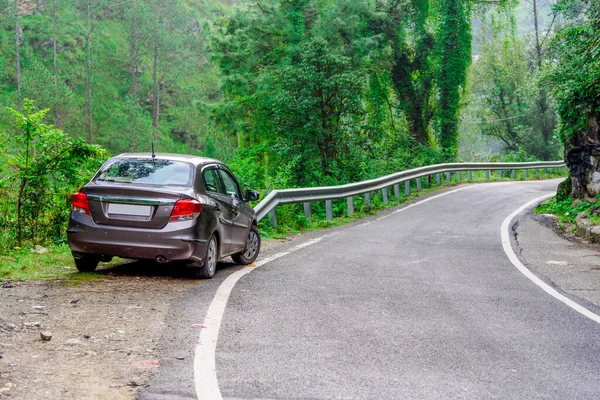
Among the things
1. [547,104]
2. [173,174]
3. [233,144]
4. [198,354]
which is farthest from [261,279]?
[233,144]

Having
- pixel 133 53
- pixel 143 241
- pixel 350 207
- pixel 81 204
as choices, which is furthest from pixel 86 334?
pixel 133 53

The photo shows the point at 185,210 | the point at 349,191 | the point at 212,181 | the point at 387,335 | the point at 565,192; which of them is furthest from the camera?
the point at 565,192

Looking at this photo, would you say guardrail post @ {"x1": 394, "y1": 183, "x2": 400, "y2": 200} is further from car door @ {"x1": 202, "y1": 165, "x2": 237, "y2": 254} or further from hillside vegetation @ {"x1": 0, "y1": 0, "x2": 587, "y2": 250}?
car door @ {"x1": 202, "y1": 165, "x2": 237, "y2": 254}

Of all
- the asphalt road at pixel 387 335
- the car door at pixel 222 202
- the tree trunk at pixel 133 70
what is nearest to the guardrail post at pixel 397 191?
the asphalt road at pixel 387 335

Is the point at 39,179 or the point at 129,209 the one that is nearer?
the point at 129,209

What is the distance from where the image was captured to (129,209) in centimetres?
829

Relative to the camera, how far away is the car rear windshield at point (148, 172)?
28.4ft

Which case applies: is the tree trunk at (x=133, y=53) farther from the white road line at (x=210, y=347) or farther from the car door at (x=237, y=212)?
the white road line at (x=210, y=347)

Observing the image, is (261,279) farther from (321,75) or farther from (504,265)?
(321,75)

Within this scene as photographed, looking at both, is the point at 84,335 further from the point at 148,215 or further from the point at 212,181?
the point at 212,181

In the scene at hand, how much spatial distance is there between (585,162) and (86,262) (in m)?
15.3

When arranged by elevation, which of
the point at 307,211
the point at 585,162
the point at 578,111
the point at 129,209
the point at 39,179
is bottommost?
the point at 307,211

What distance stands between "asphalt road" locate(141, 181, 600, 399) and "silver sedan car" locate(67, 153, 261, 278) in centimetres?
59

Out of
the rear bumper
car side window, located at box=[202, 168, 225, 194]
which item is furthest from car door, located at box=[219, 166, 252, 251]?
the rear bumper
